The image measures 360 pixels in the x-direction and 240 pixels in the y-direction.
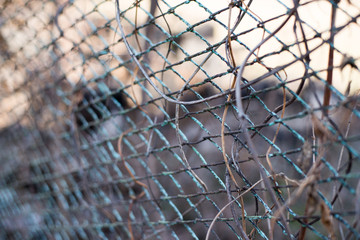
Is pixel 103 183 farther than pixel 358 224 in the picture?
Yes

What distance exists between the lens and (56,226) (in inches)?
58.9

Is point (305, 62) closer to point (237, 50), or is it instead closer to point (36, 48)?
point (237, 50)

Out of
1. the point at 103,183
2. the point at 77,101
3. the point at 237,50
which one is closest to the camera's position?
the point at 237,50

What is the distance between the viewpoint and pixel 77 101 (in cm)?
135

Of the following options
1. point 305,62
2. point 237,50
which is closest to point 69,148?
point 237,50

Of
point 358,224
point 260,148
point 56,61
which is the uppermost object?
point 56,61

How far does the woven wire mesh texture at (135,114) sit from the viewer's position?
0.70 m

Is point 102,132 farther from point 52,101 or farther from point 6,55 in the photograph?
point 6,55

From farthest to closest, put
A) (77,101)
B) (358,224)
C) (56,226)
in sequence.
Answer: (56,226) → (77,101) → (358,224)

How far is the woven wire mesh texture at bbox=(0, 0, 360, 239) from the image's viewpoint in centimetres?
70

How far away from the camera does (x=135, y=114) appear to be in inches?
71.0

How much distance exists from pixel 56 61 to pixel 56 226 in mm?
836

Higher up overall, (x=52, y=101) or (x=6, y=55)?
(x=6, y=55)

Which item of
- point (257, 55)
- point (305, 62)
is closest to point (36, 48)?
point (257, 55)
